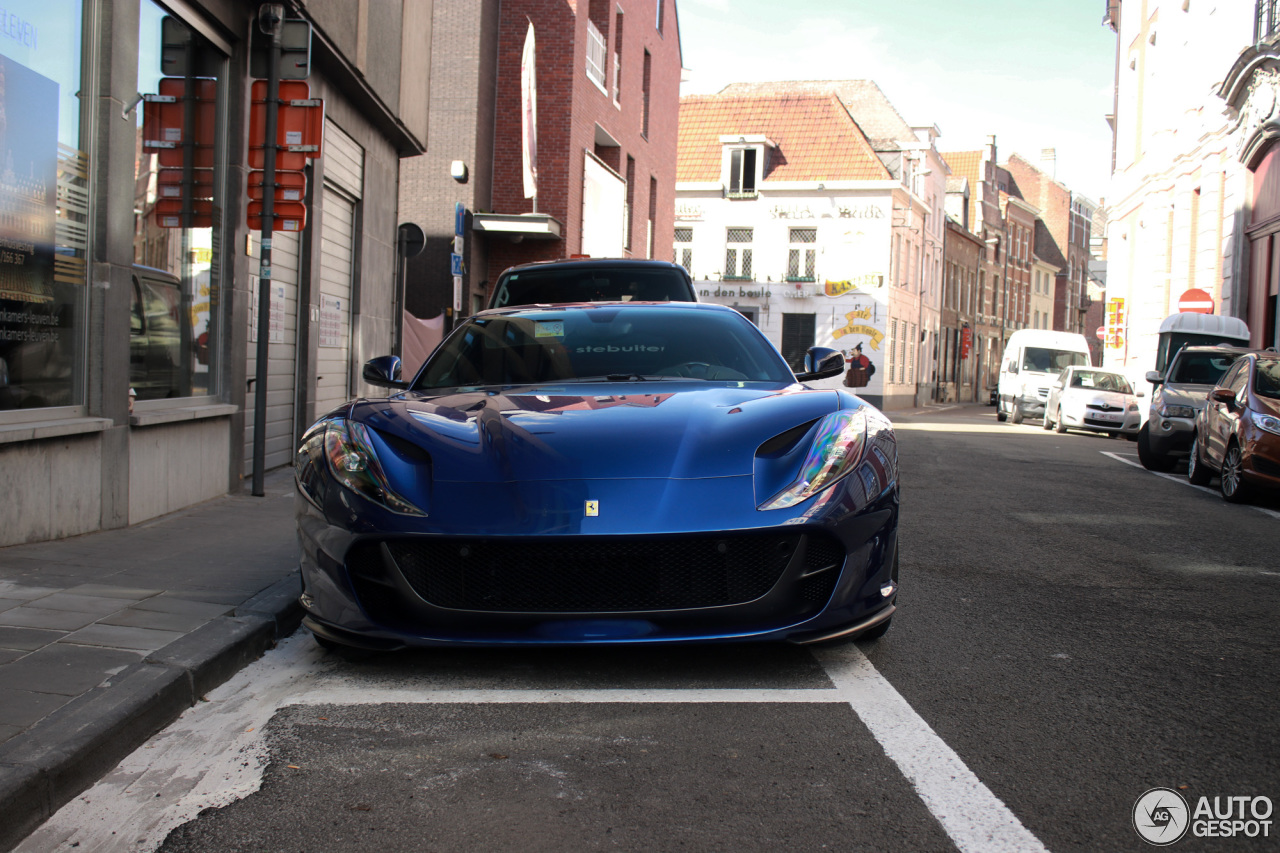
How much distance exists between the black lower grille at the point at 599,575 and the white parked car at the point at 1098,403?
71.2ft

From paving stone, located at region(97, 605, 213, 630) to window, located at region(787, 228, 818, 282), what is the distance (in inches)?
1610

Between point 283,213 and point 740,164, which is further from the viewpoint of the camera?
point 740,164

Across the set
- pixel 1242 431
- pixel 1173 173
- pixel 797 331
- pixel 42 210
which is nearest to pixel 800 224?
pixel 797 331

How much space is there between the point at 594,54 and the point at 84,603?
2053 cm

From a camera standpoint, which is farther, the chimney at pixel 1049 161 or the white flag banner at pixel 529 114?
the chimney at pixel 1049 161

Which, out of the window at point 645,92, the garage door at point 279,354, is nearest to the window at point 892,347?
the window at point 645,92

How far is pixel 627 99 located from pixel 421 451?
24.0 meters

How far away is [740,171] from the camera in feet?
→ 147

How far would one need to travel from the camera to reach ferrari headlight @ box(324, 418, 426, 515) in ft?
11.8

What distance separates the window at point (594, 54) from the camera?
22703 millimetres

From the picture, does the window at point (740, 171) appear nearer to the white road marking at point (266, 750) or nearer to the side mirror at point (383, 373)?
the side mirror at point (383, 373)

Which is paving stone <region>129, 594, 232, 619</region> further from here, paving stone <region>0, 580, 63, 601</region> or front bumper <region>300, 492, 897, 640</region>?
front bumper <region>300, 492, 897, 640</region>

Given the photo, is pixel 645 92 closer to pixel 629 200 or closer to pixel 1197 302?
pixel 629 200

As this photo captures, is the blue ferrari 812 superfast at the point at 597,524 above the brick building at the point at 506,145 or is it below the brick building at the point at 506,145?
below
